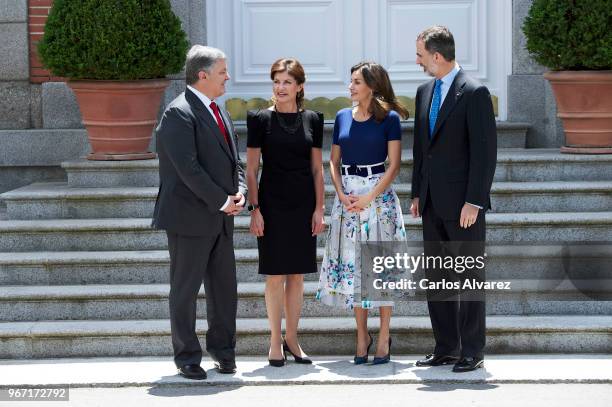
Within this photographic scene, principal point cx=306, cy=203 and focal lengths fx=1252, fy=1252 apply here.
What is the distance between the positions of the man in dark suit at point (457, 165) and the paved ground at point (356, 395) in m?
0.37

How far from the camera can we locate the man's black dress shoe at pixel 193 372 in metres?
6.85

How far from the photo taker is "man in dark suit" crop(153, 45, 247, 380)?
677 centimetres

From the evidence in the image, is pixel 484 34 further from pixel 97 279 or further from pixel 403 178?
pixel 97 279

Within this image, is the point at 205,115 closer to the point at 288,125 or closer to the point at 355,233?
the point at 288,125

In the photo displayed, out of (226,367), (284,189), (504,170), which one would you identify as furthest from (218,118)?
(504,170)

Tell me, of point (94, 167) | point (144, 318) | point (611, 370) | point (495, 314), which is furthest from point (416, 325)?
point (94, 167)

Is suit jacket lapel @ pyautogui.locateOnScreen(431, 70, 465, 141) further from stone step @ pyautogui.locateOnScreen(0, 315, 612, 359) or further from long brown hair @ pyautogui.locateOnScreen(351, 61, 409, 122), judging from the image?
stone step @ pyautogui.locateOnScreen(0, 315, 612, 359)

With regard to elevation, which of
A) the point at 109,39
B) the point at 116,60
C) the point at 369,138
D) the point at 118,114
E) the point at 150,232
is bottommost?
the point at 150,232

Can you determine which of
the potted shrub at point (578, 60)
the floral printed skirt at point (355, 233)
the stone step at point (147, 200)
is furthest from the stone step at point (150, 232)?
the floral printed skirt at point (355, 233)

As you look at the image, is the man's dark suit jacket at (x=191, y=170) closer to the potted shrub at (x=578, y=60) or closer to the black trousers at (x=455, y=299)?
the black trousers at (x=455, y=299)

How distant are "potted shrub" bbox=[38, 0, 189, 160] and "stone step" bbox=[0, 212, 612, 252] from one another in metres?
0.83

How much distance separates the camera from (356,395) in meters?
6.55

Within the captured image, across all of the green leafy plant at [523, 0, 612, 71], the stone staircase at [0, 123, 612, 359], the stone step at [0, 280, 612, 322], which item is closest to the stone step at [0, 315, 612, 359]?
the stone staircase at [0, 123, 612, 359]

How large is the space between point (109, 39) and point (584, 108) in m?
3.35
